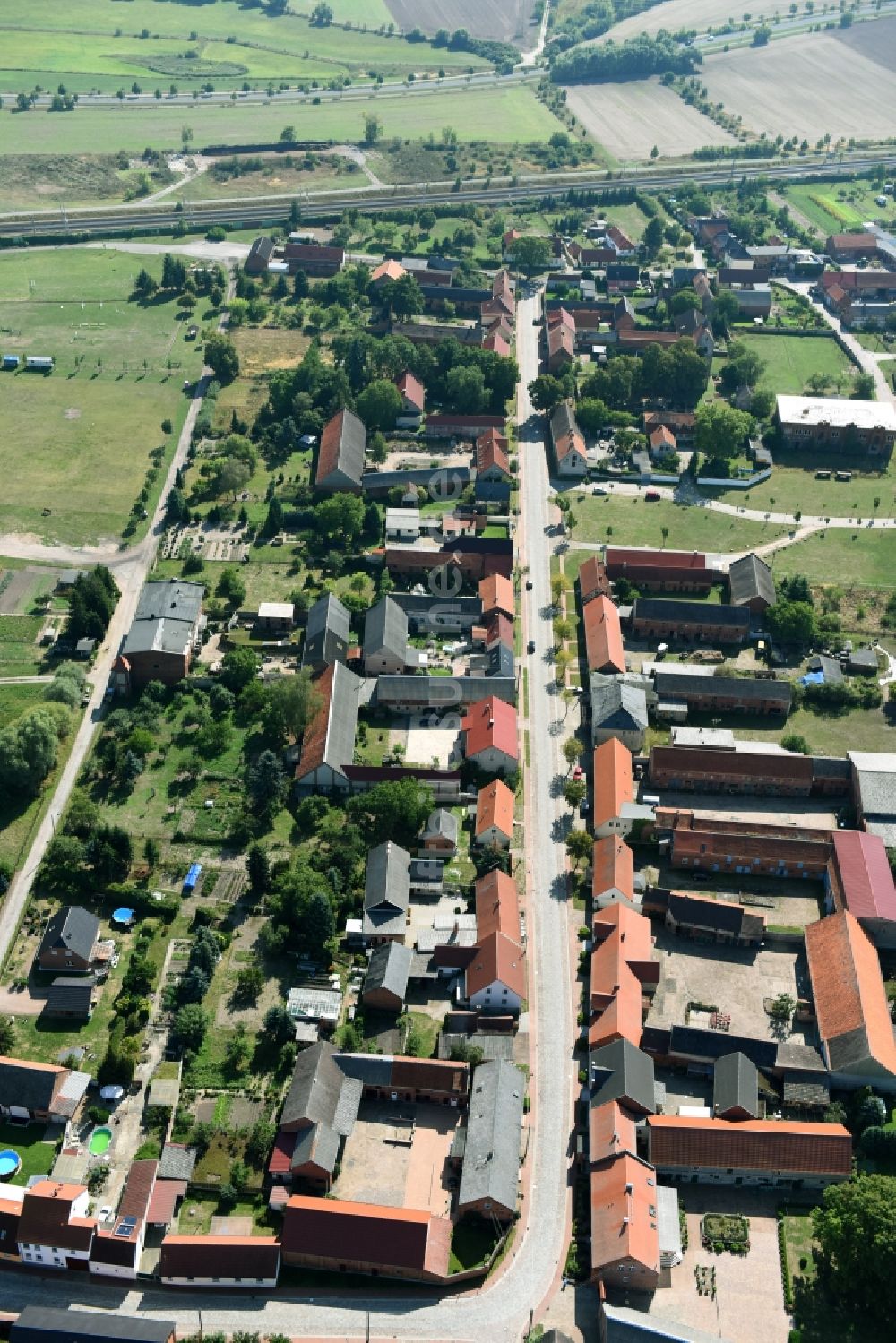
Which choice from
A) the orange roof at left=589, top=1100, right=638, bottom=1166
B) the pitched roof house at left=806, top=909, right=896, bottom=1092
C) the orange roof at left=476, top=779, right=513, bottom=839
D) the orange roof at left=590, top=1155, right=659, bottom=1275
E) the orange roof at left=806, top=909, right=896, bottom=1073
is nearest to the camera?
the orange roof at left=590, top=1155, right=659, bottom=1275

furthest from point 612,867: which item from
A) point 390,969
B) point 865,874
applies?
point 865,874

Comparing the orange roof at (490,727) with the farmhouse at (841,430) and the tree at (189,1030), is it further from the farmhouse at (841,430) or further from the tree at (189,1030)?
the farmhouse at (841,430)

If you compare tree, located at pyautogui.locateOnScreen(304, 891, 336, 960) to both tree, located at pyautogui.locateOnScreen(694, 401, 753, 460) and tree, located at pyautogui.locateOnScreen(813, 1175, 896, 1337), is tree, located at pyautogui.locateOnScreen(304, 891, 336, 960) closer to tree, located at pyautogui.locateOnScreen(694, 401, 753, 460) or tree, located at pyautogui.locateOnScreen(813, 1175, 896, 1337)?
tree, located at pyautogui.locateOnScreen(813, 1175, 896, 1337)

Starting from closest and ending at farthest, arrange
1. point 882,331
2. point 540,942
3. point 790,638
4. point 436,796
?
1. point 540,942
2. point 436,796
3. point 790,638
4. point 882,331

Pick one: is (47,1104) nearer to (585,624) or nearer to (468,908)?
(468,908)

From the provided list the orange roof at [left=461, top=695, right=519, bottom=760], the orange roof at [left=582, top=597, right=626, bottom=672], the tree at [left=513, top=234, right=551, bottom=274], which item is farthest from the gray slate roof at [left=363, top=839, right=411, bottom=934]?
the tree at [left=513, top=234, right=551, bottom=274]

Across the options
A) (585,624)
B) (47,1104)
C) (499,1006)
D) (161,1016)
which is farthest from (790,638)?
(47,1104)

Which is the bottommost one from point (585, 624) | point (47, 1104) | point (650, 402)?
point (47, 1104)
